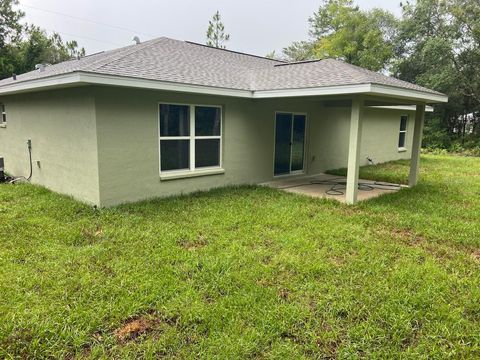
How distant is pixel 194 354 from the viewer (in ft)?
8.60

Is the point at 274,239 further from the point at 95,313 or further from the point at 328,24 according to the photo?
the point at 328,24

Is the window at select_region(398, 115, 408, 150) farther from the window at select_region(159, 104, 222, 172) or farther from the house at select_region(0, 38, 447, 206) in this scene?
the window at select_region(159, 104, 222, 172)

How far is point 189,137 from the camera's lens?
777 cm

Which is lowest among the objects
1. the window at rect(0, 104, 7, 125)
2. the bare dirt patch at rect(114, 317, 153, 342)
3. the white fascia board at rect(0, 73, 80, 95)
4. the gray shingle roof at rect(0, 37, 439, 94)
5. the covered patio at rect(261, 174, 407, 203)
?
the bare dirt patch at rect(114, 317, 153, 342)

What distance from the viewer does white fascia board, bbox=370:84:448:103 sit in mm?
6418

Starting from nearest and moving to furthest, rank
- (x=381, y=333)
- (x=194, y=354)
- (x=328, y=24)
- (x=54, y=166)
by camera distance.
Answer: (x=194, y=354) → (x=381, y=333) → (x=54, y=166) → (x=328, y=24)

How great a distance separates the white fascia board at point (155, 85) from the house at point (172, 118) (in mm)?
19

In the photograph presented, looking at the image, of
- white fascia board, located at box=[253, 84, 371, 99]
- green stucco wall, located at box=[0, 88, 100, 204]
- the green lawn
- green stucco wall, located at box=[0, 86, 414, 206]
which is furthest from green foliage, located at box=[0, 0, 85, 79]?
white fascia board, located at box=[253, 84, 371, 99]

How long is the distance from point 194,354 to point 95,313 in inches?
42.8

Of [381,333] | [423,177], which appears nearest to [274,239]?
[381,333]

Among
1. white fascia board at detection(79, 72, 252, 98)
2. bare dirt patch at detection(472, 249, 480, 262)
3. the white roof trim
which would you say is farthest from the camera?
the white roof trim

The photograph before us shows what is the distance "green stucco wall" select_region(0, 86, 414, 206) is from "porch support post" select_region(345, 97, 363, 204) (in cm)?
148

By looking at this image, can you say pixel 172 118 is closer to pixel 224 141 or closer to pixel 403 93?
pixel 224 141

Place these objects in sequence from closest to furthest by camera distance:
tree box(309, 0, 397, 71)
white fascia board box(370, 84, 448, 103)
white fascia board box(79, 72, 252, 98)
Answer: white fascia board box(79, 72, 252, 98)
white fascia board box(370, 84, 448, 103)
tree box(309, 0, 397, 71)
